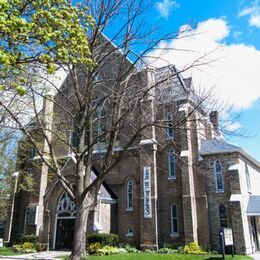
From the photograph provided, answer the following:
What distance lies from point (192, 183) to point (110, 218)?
6502mm

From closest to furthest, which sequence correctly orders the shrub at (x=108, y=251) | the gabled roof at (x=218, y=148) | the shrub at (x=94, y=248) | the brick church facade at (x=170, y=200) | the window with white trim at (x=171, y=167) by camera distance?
the shrub at (x=108, y=251)
the shrub at (x=94, y=248)
the brick church facade at (x=170, y=200)
the gabled roof at (x=218, y=148)
the window with white trim at (x=171, y=167)

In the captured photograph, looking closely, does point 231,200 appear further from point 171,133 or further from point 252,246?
point 171,133

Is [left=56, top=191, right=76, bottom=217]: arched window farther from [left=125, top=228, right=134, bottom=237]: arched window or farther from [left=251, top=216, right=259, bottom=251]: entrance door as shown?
[left=251, top=216, right=259, bottom=251]: entrance door

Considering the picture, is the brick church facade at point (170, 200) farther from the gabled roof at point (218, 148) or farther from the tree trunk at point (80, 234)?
the tree trunk at point (80, 234)

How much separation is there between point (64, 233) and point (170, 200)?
8.48 m

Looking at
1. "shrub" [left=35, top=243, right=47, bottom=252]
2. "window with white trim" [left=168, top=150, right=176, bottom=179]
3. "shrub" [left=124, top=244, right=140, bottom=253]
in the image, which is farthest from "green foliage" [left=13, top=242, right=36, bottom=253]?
"window with white trim" [left=168, top=150, right=176, bottom=179]

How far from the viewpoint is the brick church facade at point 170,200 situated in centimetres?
2152

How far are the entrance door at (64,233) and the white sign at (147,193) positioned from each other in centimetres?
595

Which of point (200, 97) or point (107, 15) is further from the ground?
point (107, 15)

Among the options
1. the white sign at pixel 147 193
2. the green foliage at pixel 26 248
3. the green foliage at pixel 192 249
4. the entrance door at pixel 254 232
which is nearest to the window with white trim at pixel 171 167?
the white sign at pixel 147 193

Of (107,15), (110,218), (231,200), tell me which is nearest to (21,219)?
(110,218)

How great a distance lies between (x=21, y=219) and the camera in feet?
91.3

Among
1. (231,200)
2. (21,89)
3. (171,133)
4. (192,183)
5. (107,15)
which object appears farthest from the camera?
(171,133)

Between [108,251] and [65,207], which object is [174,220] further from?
[65,207]
